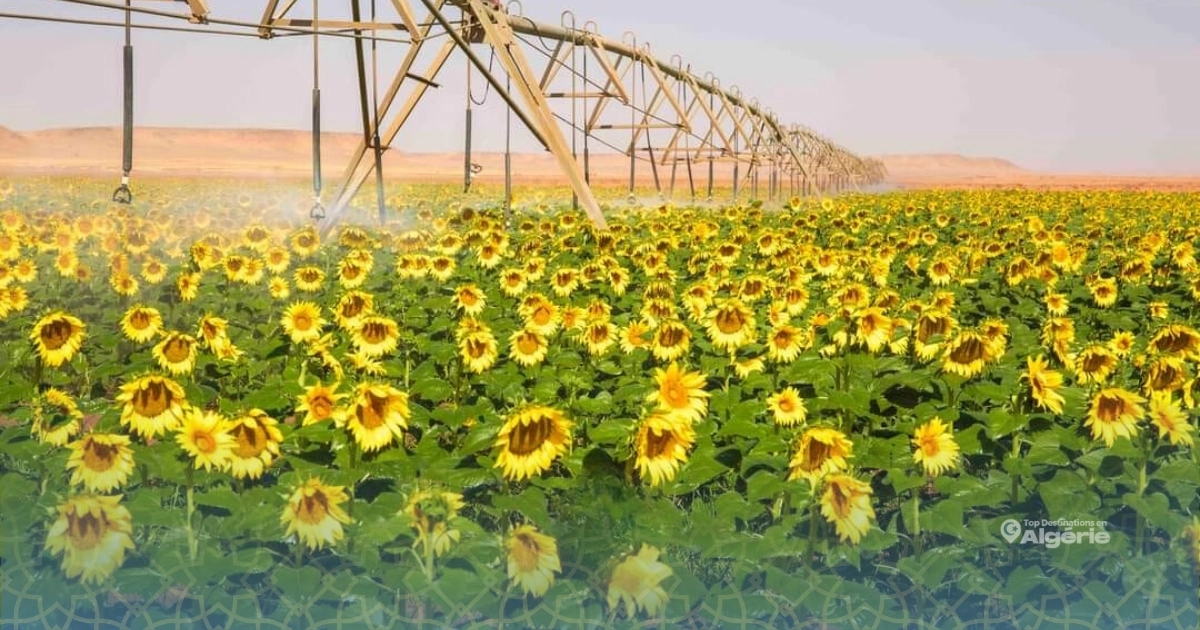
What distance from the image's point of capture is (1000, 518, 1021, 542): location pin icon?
280 centimetres

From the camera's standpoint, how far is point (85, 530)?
8.00 ft

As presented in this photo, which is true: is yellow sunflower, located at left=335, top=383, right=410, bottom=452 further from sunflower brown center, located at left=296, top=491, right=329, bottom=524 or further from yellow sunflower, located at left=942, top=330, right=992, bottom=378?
yellow sunflower, located at left=942, top=330, right=992, bottom=378

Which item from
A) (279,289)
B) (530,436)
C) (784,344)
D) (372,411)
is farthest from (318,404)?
(279,289)

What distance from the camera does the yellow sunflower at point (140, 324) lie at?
4.70 metres

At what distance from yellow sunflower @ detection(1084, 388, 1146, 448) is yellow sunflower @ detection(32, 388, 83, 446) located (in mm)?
3060

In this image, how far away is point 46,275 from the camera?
7191mm

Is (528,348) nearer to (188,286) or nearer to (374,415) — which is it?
(374,415)

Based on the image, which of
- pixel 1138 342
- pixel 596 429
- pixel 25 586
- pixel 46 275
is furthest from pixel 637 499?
pixel 46 275

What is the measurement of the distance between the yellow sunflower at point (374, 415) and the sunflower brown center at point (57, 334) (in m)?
1.90

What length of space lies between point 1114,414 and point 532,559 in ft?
6.04

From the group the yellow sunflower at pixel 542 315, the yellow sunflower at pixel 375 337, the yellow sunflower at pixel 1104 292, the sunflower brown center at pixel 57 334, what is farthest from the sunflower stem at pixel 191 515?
the yellow sunflower at pixel 1104 292

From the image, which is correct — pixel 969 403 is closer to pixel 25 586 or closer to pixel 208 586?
pixel 208 586

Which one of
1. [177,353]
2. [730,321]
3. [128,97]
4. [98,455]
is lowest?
[98,455]

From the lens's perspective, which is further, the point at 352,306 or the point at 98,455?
the point at 352,306
